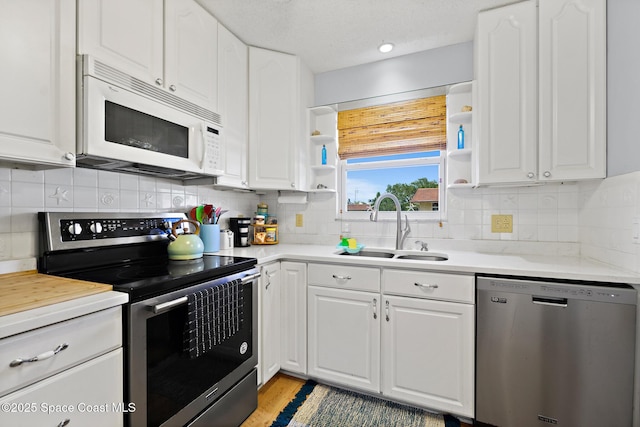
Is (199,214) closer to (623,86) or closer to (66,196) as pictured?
(66,196)

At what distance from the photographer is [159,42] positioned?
1.53m

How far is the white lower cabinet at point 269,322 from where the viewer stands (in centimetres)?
185

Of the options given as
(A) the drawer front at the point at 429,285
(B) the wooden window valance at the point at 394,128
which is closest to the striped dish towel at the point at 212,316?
(A) the drawer front at the point at 429,285

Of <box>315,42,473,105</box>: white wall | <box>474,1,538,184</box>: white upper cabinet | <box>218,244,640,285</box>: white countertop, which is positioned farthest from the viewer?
<box>315,42,473,105</box>: white wall

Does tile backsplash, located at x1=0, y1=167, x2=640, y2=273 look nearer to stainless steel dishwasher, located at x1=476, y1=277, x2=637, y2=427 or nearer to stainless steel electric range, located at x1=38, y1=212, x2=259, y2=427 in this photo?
stainless steel electric range, located at x1=38, y1=212, x2=259, y2=427

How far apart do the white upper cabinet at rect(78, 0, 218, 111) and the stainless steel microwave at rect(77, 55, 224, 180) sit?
61 millimetres

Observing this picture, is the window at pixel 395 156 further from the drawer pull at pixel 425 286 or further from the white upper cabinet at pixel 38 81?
the white upper cabinet at pixel 38 81

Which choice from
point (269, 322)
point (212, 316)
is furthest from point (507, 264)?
point (212, 316)

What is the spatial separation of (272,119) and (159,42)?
0.94 m

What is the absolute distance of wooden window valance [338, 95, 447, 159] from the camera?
92.4 inches

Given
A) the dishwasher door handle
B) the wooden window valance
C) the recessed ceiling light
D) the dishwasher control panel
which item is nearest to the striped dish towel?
the dishwasher control panel

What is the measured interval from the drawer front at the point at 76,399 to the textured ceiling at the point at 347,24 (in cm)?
199

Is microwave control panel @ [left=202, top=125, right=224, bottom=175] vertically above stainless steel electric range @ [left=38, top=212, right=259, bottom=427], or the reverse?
microwave control panel @ [left=202, top=125, right=224, bottom=175]

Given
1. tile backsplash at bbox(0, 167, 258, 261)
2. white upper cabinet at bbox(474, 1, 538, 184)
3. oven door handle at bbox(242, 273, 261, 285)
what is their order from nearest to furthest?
tile backsplash at bbox(0, 167, 258, 261)
oven door handle at bbox(242, 273, 261, 285)
white upper cabinet at bbox(474, 1, 538, 184)
